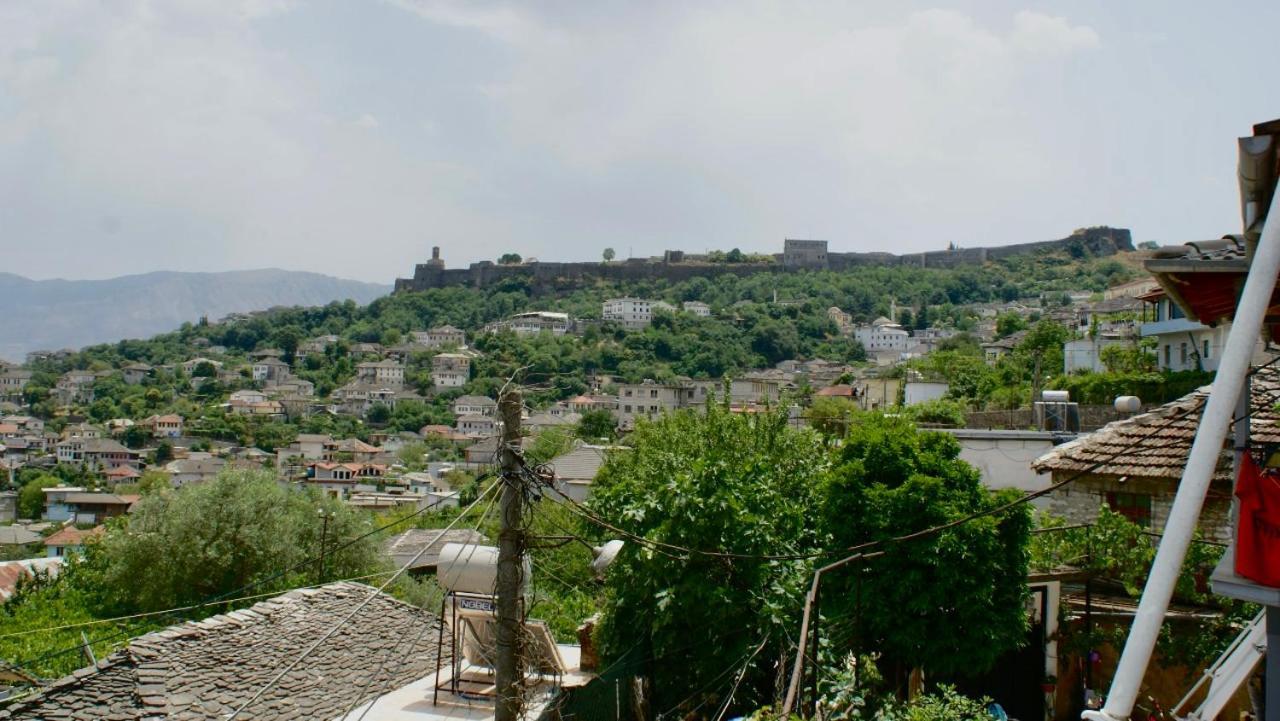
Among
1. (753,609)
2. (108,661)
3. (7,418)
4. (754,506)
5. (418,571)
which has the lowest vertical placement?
(7,418)

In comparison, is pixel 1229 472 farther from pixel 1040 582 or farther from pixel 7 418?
pixel 7 418

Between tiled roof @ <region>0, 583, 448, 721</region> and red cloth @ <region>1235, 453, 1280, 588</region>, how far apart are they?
7336 millimetres

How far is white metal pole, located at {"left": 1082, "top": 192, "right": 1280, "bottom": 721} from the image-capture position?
8.42ft

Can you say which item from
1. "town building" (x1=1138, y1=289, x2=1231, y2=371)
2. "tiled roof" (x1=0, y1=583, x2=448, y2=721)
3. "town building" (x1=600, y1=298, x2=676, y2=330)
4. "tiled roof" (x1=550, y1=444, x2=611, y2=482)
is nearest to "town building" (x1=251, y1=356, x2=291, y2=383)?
"town building" (x1=600, y1=298, x2=676, y2=330)

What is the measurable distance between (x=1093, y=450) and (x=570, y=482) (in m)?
21.6

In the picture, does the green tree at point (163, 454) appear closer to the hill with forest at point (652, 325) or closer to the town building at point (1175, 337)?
the hill with forest at point (652, 325)

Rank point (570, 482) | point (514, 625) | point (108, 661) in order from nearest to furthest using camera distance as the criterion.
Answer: point (514, 625), point (108, 661), point (570, 482)

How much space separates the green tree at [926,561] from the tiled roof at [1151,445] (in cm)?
98

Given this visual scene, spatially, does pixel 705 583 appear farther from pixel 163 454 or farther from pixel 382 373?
pixel 382 373

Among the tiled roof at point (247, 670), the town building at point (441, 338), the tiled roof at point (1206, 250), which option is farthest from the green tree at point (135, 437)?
the tiled roof at point (1206, 250)

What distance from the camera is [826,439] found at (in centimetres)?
1755

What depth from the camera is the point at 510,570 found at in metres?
6.24

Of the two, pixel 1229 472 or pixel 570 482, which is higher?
pixel 1229 472

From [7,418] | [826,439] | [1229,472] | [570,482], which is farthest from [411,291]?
[1229,472]
